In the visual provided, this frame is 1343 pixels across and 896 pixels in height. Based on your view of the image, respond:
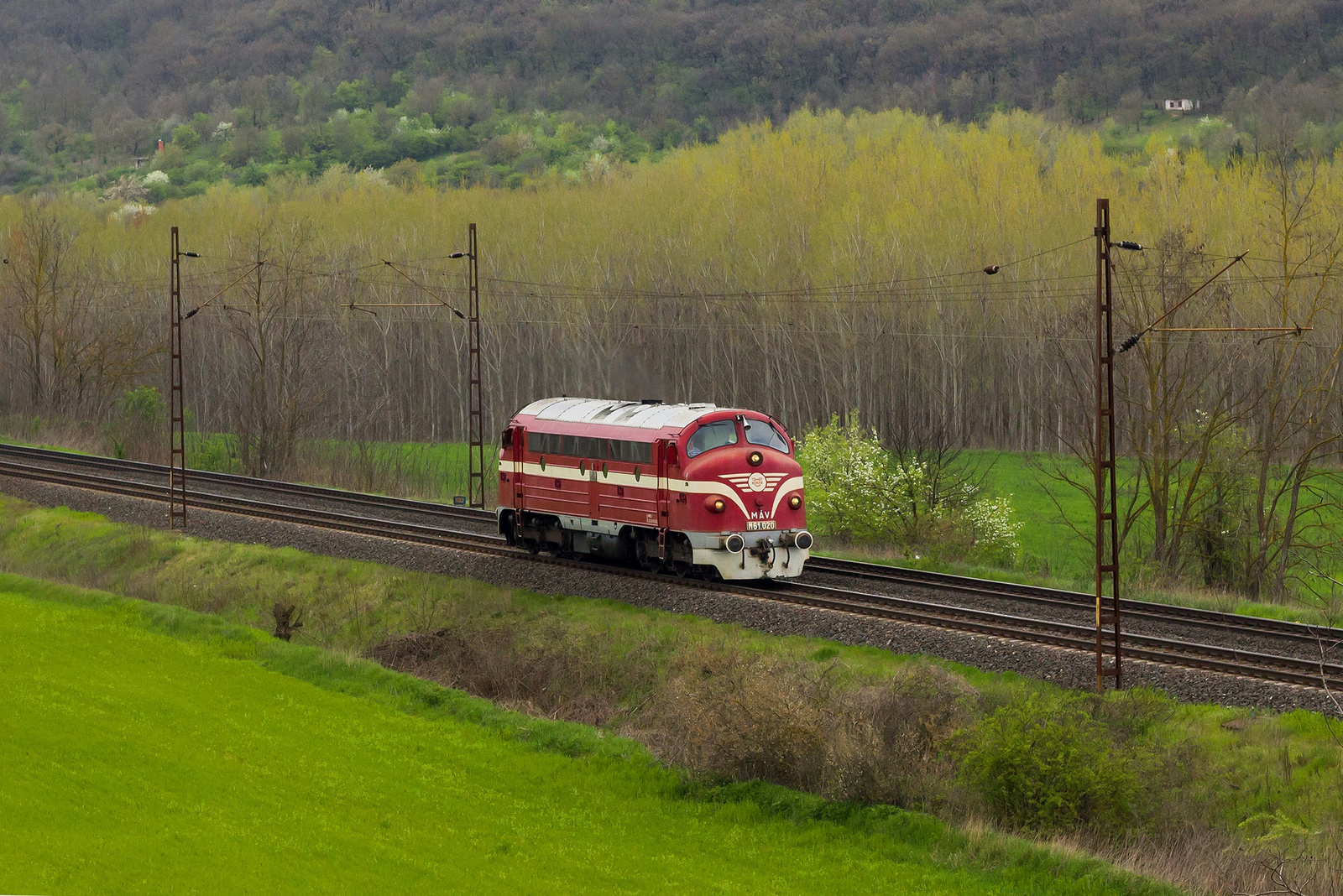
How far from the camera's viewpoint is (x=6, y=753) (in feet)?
53.4

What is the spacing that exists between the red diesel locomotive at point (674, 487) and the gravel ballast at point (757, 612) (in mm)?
974

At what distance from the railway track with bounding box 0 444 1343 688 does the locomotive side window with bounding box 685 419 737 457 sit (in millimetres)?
3019

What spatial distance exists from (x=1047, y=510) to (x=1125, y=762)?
3765 centimetres

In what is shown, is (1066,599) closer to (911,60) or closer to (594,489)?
(594,489)

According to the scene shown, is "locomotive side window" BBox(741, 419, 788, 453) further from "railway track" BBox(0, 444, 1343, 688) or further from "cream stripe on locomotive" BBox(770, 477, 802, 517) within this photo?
"railway track" BBox(0, 444, 1343, 688)

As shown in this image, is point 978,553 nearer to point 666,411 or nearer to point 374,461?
point 666,411

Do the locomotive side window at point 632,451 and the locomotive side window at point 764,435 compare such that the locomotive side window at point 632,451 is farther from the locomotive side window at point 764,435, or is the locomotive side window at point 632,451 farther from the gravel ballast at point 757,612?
the gravel ballast at point 757,612

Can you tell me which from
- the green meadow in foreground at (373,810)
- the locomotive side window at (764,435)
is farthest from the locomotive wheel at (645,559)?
the green meadow in foreground at (373,810)

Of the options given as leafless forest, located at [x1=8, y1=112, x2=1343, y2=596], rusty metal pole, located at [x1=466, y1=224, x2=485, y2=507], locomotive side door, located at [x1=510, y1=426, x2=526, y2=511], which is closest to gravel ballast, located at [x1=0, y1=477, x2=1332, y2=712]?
locomotive side door, located at [x1=510, y1=426, x2=526, y2=511]

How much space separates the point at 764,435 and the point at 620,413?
11.8ft

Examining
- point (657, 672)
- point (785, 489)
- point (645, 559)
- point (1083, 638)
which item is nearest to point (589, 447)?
point (645, 559)

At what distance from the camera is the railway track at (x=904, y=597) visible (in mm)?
23688

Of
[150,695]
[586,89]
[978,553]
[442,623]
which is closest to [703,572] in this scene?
[442,623]

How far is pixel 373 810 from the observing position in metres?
17.4
